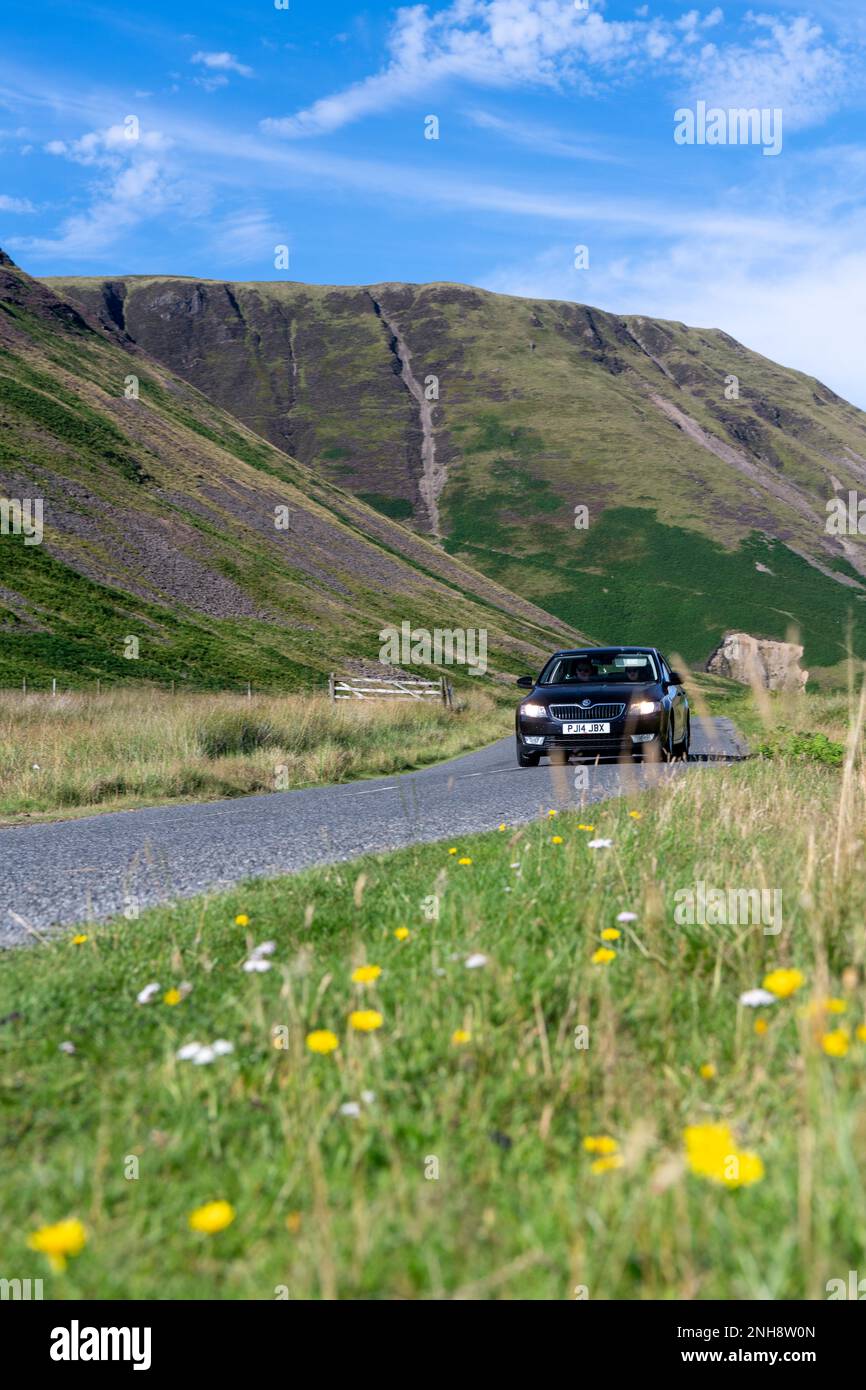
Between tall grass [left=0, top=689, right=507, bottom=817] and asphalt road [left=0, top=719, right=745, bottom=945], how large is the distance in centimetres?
151

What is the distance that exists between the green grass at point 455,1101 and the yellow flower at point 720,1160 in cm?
8

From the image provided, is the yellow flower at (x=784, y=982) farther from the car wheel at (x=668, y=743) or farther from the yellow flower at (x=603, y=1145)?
the car wheel at (x=668, y=743)

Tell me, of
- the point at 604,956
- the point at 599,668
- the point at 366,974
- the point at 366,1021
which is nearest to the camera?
the point at 366,1021

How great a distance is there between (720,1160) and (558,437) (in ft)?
456

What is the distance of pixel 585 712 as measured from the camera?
1477 centimetres

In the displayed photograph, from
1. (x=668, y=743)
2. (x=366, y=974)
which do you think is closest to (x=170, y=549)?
(x=668, y=743)

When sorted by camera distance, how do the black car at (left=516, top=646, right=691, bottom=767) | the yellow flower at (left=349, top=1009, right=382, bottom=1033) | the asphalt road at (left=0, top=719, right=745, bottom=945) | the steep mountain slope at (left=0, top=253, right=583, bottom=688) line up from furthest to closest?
the steep mountain slope at (left=0, top=253, right=583, bottom=688) → the black car at (left=516, top=646, right=691, bottom=767) → the asphalt road at (left=0, top=719, right=745, bottom=945) → the yellow flower at (left=349, top=1009, right=382, bottom=1033)

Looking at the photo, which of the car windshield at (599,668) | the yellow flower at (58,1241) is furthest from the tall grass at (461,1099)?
the car windshield at (599,668)

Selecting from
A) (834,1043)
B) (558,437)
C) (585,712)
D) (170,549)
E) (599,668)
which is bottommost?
(834,1043)

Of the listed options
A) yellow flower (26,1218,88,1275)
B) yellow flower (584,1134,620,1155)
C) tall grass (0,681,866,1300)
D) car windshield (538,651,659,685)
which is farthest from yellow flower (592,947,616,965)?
car windshield (538,651,659,685)

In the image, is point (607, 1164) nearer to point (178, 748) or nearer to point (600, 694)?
point (600, 694)

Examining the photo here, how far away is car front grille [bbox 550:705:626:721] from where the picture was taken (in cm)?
1459

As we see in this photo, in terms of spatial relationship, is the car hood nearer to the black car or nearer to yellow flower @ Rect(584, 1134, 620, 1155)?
the black car

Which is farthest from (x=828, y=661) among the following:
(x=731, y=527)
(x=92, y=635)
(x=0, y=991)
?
(x=0, y=991)
